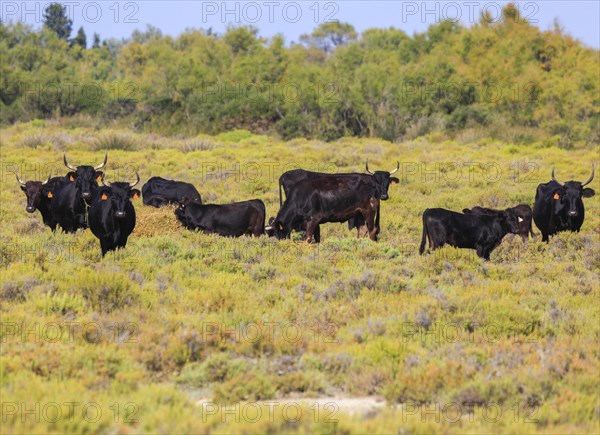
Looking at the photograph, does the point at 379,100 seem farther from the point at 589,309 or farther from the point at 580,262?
the point at 589,309

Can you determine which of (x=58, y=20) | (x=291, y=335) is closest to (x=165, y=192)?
(x=291, y=335)

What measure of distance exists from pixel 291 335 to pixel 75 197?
7022mm

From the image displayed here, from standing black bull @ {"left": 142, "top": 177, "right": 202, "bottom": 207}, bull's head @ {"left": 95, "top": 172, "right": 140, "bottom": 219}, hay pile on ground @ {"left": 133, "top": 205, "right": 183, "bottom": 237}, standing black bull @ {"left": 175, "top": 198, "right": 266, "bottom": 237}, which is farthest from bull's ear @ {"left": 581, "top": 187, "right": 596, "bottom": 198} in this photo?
bull's head @ {"left": 95, "top": 172, "right": 140, "bottom": 219}

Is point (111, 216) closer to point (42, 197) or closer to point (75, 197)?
point (75, 197)

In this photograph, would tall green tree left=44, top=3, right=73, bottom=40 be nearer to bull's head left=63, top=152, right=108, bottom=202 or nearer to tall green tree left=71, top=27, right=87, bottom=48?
tall green tree left=71, top=27, right=87, bottom=48

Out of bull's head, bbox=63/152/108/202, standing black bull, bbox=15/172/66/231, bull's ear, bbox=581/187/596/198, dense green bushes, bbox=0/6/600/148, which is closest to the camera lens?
bull's head, bbox=63/152/108/202

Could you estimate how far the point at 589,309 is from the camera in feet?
30.0

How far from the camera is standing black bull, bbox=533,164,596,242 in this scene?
15023 millimetres

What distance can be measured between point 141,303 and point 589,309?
5.16 meters

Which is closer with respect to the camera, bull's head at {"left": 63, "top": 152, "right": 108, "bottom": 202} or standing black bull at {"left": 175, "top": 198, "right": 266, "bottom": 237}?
bull's head at {"left": 63, "top": 152, "right": 108, "bottom": 202}

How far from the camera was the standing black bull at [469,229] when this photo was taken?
1302cm

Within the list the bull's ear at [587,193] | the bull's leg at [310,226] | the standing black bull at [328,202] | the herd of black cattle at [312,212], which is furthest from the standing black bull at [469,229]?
the bull's ear at [587,193]

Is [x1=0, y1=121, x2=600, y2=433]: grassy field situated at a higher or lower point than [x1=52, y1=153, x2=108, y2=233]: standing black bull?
lower

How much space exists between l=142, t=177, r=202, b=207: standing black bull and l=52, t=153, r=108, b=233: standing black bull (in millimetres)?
3514
